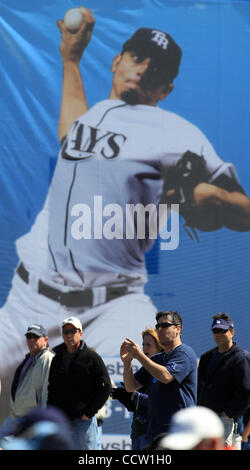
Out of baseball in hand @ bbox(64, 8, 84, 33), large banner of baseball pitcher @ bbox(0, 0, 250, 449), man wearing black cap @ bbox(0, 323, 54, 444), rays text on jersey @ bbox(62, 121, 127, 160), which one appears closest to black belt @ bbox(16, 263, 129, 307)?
large banner of baseball pitcher @ bbox(0, 0, 250, 449)

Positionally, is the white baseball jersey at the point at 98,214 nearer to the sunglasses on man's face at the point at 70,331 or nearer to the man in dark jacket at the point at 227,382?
the sunglasses on man's face at the point at 70,331

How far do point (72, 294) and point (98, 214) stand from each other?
74 centimetres

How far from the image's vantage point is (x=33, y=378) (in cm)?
608

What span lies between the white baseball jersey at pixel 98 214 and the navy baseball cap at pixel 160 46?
692 mm

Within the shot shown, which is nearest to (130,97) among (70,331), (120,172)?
(120,172)

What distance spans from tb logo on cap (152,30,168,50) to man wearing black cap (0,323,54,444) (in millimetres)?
3001

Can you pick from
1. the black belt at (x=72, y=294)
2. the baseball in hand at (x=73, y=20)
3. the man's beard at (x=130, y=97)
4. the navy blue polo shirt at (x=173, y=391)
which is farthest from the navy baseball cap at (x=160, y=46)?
the navy blue polo shirt at (x=173, y=391)

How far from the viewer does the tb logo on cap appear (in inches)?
304

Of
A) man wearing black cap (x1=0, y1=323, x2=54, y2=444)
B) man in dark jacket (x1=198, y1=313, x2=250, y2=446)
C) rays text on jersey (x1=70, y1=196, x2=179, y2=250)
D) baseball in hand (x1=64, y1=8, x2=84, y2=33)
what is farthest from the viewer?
baseball in hand (x1=64, y1=8, x2=84, y2=33)

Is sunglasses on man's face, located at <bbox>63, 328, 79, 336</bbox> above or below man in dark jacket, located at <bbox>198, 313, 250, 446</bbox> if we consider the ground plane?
above

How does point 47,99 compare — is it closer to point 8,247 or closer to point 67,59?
point 67,59

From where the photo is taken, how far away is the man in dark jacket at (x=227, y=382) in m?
5.50

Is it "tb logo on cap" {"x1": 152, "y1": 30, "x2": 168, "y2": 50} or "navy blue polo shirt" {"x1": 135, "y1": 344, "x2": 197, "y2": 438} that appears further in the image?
"tb logo on cap" {"x1": 152, "y1": 30, "x2": 168, "y2": 50}

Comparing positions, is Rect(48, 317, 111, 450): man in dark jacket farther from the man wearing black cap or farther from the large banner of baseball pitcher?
the large banner of baseball pitcher
